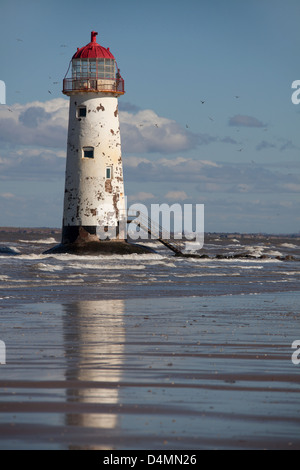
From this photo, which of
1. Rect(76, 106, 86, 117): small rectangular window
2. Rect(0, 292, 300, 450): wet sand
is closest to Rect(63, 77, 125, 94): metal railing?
Rect(76, 106, 86, 117): small rectangular window

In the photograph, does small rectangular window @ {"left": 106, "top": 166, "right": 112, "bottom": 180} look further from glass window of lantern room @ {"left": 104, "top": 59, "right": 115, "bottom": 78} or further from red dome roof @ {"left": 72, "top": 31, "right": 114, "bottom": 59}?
red dome roof @ {"left": 72, "top": 31, "right": 114, "bottom": 59}

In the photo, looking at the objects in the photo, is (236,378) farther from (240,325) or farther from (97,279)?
(97,279)

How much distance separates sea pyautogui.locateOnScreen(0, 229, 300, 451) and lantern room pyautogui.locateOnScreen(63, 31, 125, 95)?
18.0m

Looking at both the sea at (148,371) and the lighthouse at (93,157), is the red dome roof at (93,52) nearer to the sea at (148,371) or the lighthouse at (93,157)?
the lighthouse at (93,157)

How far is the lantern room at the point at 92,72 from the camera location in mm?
35812

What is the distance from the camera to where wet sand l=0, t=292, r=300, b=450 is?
5980mm

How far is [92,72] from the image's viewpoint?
36.1m

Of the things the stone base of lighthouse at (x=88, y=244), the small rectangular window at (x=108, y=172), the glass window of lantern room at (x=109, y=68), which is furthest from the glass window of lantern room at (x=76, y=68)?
the stone base of lighthouse at (x=88, y=244)

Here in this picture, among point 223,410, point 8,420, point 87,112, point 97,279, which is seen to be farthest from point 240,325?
point 87,112

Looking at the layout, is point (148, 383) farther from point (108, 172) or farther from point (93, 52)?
point (93, 52)

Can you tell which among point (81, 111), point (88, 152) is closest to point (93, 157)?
point (88, 152)

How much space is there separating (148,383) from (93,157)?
93.1ft

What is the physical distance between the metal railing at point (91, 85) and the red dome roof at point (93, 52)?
1.01 meters
